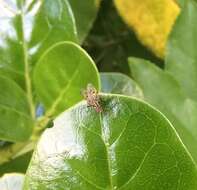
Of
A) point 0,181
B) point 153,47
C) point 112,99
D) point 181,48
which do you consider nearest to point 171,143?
point 112,99

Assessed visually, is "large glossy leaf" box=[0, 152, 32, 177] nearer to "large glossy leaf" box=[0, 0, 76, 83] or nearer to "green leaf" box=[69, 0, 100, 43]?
"large glossy leaf" box=[0, 0, 76, 83]

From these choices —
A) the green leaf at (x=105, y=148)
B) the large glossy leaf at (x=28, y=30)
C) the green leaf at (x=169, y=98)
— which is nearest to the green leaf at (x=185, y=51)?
the green leaf at (x=169, y=98)

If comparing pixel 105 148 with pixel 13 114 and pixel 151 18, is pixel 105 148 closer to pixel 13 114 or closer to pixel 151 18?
pixel 13 114

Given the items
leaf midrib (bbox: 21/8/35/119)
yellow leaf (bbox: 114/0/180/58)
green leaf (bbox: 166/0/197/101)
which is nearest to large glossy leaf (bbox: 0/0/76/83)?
leaf midrib (bbox: 21/8/35/119)

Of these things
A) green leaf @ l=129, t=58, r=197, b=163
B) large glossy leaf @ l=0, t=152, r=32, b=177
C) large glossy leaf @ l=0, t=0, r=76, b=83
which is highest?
large glossy leaf @ l=0, t=0, r=76, b=83

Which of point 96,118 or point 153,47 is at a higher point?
point 96,118

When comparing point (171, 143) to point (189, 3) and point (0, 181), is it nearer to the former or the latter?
point (0, 181)
